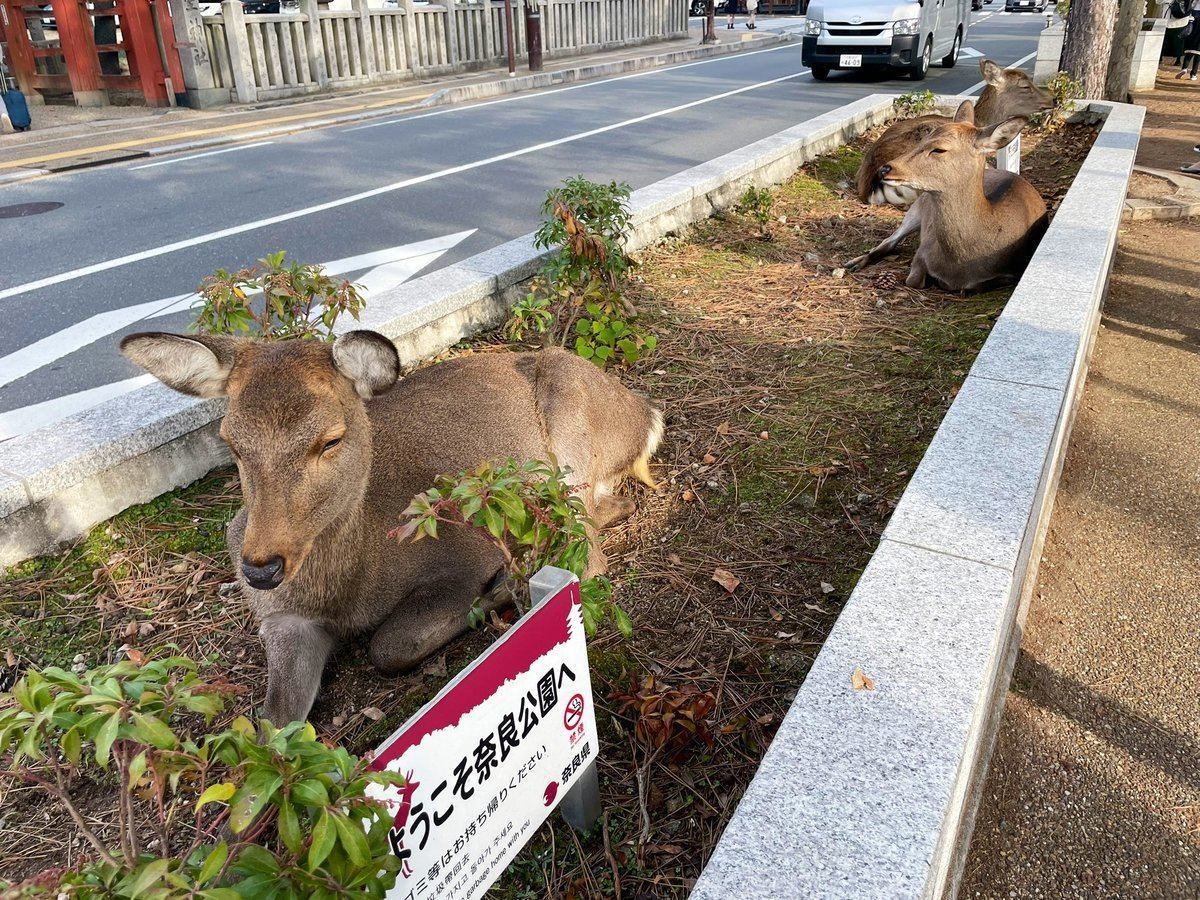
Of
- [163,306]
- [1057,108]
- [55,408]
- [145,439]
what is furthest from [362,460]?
[1057,108]

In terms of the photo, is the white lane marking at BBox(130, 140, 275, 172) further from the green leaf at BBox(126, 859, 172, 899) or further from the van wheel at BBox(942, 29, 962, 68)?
the van wheel at BBox(942, 29, 962, 68)

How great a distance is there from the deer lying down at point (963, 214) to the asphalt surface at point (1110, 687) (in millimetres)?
1690

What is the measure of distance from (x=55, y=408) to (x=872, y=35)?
1861 cm

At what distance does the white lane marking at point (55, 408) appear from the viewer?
507cm

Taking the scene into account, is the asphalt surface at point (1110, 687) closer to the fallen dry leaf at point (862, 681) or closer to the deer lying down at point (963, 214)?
the fallen dry leaf at point (862, 681)

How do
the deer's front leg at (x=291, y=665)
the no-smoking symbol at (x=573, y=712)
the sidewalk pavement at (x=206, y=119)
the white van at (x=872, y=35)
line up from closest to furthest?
the no-smoking symbol at (x=573, y=712), the deer's front leg at (x=291, y=665), the sidewalk pavement at (x=206, y=119), the white van at (x=872, y=35)

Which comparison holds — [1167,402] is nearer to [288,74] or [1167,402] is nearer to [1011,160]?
[1011,160]

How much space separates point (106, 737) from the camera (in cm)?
130

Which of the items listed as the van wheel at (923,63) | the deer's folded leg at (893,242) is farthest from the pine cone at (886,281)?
the van wheel at (923,63)

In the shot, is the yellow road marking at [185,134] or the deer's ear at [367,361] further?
the yellow road marking at [185,134]

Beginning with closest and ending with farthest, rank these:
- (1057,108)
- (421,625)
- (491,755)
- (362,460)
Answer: (491,755) < (362,460) < (421,625) < (1057,108)

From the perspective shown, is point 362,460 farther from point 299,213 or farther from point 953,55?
point 953,55

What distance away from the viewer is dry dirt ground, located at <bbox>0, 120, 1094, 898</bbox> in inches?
107

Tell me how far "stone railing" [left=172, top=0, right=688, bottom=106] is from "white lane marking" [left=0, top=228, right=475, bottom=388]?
12.0m
